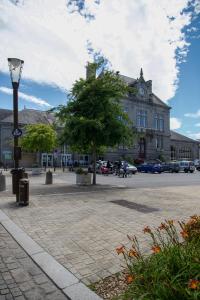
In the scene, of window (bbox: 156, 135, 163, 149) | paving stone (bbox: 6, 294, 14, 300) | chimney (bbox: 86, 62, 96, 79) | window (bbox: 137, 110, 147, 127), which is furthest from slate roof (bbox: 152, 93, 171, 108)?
paving stone (bbox: 6, 294, 14, 300)

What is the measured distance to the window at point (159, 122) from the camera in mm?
59591

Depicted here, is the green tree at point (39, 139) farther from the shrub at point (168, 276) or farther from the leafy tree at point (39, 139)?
the shrub at point (168, 276)

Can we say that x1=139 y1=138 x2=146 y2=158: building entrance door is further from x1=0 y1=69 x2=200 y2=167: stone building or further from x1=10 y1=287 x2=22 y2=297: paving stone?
x1=10 y1=287 x2=22 y2=297: paving stone

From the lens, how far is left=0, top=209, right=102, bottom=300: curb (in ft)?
11.8

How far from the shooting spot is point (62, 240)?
18.9ft

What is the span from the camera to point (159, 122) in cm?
6025

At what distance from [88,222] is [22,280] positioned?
336 centimetres

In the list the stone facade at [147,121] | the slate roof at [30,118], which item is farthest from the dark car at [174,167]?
the slate roof at [30,118]

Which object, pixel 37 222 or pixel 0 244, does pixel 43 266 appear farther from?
pixel 37 222

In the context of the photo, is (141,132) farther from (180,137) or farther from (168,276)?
(168,276)

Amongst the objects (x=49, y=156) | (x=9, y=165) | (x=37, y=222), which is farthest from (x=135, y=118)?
(x=37, y=222)

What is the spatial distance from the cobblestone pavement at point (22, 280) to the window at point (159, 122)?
56.7 metres

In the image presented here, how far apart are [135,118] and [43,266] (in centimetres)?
5262

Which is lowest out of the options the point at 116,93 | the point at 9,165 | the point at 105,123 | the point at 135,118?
the point at 9,165
